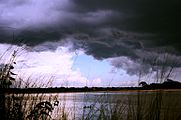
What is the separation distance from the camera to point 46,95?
630 cm

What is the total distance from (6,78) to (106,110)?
2.91 m

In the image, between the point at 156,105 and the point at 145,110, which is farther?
the point at 145,110

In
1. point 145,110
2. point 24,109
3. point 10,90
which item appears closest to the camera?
point 10,90

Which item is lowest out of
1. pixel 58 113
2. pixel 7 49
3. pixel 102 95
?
pixel 58 113

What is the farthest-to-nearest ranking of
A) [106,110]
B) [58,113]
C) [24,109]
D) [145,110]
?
[58,113], [106,110], [145,110], [24,109]

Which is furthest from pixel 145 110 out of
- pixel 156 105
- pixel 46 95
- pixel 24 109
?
pixel 24 109

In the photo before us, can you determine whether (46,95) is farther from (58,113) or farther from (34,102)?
(58,113)

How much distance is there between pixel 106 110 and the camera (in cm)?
722

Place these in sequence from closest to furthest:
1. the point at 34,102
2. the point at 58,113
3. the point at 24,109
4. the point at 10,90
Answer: the point at 10,90 → the point at 24,109 → the point at 34,102 → the point at 58,113

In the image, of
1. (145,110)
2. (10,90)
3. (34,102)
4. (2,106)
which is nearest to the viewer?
(2,106)

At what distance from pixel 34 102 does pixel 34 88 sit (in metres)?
0.27

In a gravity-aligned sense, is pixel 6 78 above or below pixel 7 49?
below

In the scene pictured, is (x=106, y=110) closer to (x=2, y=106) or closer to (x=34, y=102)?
(x=34, y=102)

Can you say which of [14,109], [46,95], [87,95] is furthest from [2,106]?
[87,95]
